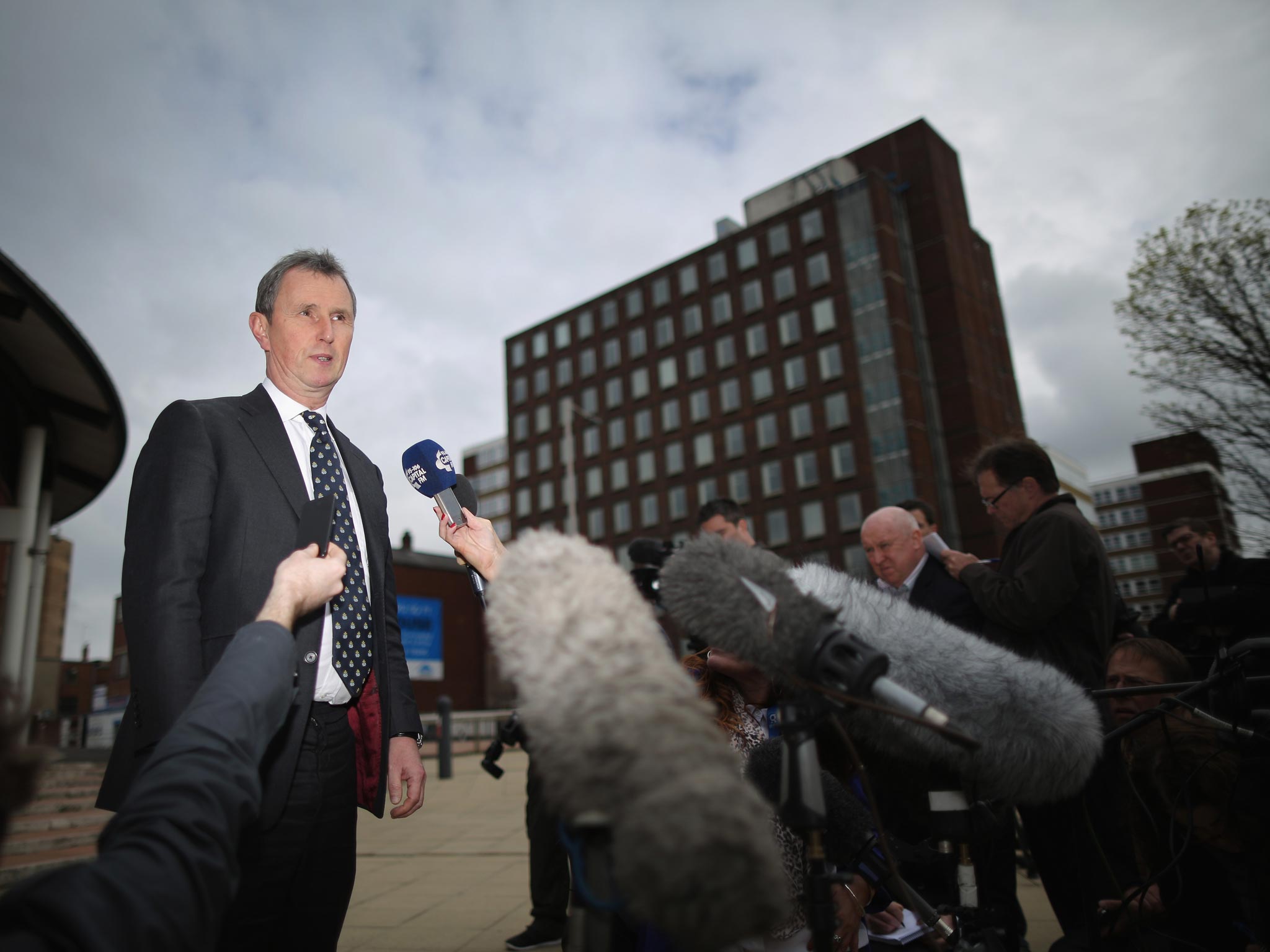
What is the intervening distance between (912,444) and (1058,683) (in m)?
40.3

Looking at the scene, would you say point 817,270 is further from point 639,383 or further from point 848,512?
point 848,512

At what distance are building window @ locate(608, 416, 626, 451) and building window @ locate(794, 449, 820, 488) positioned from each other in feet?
41.3

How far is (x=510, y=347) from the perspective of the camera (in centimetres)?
6009

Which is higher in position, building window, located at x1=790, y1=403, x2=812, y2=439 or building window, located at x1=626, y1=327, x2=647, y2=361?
building window, located at x1=626, y1=327, x2=647, y2=361

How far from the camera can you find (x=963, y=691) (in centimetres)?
170

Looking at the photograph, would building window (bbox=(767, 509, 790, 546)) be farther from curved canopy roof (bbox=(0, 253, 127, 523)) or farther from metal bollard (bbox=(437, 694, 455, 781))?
curved canopy roof (bbox=(0, 253, 127, 523))

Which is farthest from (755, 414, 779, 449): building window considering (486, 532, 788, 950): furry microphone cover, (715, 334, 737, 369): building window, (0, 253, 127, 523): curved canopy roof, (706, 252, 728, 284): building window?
(486, 532, 788, 950): furry microphone cover

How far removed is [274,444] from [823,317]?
4464 cm

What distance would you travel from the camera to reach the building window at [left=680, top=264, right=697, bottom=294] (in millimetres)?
50344

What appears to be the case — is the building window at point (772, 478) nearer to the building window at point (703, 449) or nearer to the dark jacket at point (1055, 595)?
the building window at point (703, 449)

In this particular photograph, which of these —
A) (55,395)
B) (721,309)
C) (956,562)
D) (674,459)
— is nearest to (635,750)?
(956,562)

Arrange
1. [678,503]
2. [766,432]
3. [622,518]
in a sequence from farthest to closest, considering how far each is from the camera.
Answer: [622,518] < [678,503] < [766,432]

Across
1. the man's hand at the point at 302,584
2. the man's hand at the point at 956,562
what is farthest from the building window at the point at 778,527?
the man's hand at the point at 302,584

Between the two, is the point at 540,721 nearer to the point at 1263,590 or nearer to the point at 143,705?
the point at 143,705
